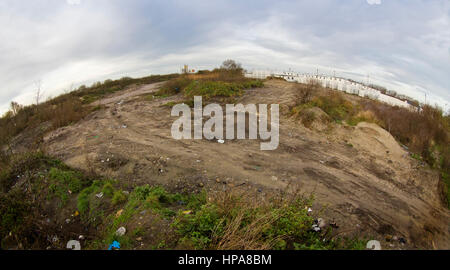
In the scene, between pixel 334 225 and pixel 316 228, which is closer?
pixel 316 228

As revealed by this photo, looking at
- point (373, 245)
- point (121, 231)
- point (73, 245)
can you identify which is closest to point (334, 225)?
point (373, 245)

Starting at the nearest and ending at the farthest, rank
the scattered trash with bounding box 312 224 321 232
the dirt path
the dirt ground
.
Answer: the scattered trash with bounding box 312 224 321 232 → the dirt ground → the dirt path

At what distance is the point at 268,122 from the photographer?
294 inches

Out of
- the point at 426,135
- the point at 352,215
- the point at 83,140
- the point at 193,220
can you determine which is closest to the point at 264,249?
the point at 193,220

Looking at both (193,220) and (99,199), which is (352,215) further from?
(99,199)

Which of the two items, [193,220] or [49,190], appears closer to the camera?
[193,220]

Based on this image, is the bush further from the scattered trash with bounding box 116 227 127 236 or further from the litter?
the litter

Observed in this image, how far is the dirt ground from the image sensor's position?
3.51 m

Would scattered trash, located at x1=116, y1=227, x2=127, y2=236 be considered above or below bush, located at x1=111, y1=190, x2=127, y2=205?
below

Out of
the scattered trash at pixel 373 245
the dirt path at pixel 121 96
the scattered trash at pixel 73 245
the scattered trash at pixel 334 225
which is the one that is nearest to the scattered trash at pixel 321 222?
the scattered trash at pixel 334 225

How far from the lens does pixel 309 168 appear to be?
4.86m

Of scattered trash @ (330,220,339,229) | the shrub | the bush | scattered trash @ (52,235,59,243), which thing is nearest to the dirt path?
the shrub

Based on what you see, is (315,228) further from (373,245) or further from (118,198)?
(118,198)
